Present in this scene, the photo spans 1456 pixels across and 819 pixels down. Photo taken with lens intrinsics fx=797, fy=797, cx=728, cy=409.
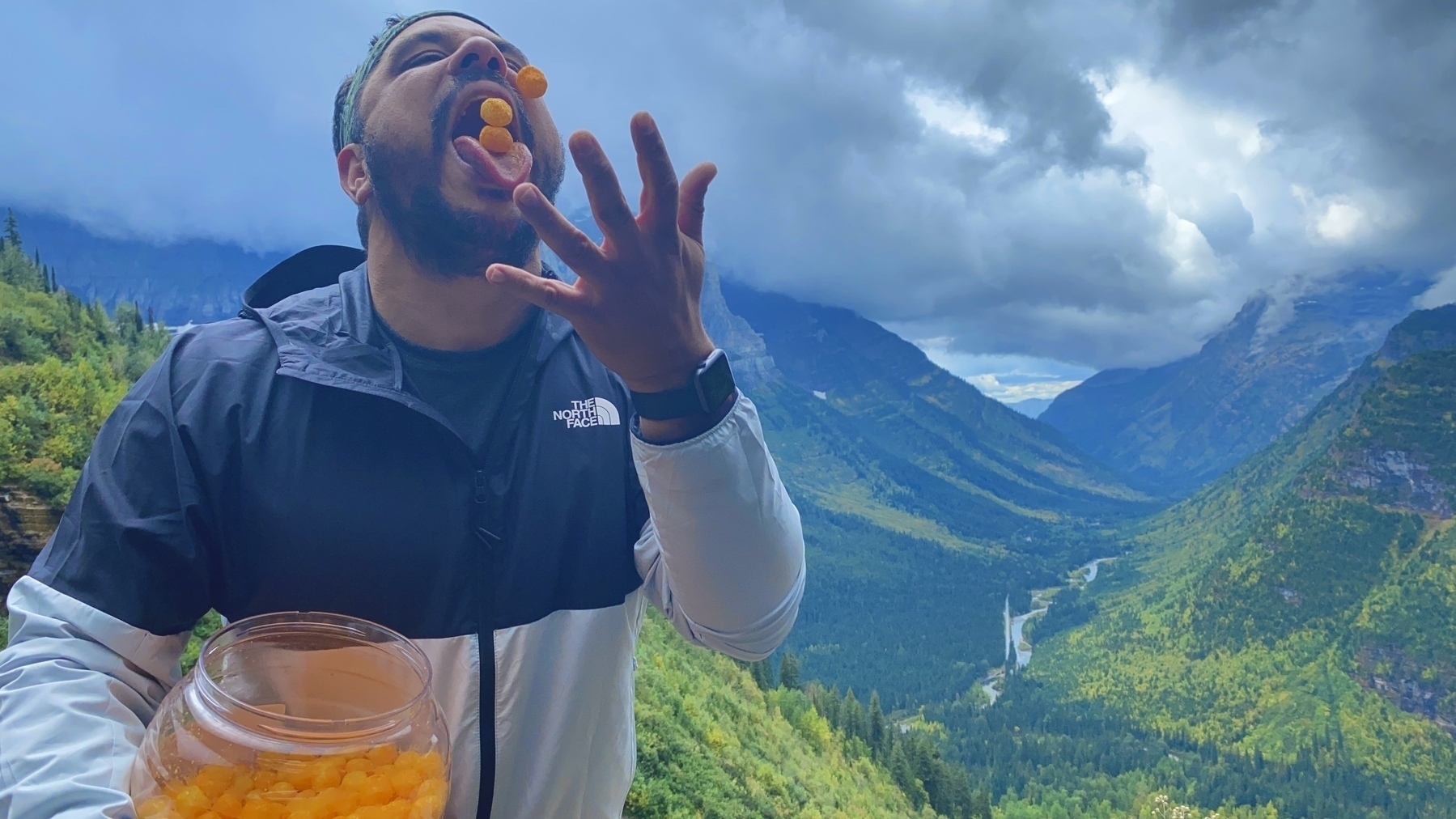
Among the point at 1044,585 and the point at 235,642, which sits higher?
the point at 235,642

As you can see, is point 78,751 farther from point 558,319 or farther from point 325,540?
point 558,319

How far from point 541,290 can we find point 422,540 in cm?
66

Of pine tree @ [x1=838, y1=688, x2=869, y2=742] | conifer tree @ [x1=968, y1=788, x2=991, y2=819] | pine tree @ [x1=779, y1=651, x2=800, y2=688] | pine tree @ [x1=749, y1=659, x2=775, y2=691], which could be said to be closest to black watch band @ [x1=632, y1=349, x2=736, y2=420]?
pine tree @ [x1=749, y1=659, x2=775, y2=691]

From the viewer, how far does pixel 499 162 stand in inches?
66.0

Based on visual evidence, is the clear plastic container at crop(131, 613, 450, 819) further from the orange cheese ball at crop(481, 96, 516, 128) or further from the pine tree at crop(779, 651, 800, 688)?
the pine tree at crop(779, 651, 800, 688)

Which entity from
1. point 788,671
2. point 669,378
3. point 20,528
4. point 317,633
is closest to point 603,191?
point 669,378

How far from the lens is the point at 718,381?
1.44 metres

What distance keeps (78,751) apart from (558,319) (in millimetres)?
A: 1186

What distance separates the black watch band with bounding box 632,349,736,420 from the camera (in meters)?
1.41

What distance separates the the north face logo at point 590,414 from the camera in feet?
5.96

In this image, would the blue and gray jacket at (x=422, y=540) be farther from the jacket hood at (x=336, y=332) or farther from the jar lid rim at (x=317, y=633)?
Answer: the jar lid rim at (x=317, y=633)

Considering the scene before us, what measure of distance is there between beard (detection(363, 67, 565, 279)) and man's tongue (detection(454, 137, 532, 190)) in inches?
1.7

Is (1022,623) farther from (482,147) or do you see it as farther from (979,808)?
(482,147)

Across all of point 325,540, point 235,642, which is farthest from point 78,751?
point 325,540
